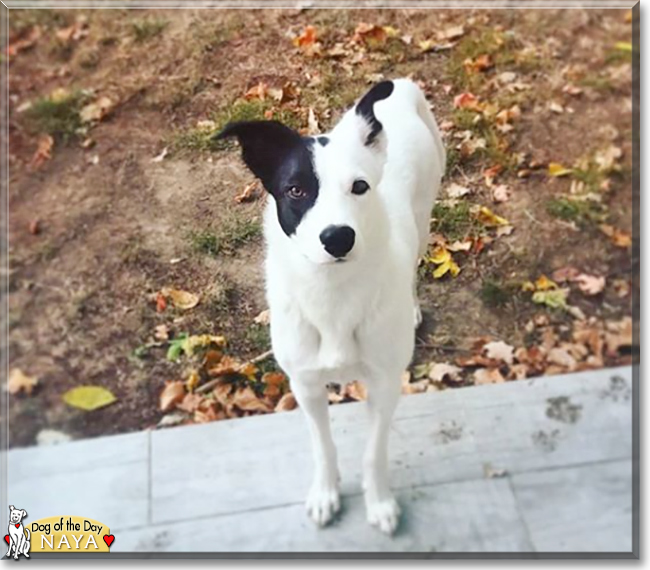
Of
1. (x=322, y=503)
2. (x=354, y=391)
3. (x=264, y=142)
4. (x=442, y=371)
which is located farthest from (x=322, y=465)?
(x=264, y=142)

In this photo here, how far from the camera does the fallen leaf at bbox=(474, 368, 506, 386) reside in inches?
57.1

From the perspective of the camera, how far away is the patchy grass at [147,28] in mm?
1349

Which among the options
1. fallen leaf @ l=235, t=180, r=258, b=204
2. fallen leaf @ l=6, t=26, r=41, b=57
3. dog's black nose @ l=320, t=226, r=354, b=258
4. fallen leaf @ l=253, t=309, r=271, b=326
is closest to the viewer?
dog's black nose @ l=320, t=226, r=354, b=258

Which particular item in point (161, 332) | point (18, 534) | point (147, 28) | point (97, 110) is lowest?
point (18, 534)

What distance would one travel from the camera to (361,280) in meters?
1.10

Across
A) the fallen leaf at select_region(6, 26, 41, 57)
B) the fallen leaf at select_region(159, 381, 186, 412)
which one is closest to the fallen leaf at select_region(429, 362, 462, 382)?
the fallen leaf at select_region(159, 381, 186, 412)

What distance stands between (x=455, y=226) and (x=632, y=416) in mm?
453

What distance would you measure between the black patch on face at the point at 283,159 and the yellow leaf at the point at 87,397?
0.60 meters

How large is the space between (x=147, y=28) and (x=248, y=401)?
68 cm

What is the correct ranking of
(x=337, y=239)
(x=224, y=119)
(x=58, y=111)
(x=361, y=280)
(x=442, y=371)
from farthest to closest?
(x=442, y=371), (x=58, y=111), (x=224, y=119), (x=361, y=280), (x=337, y=239)

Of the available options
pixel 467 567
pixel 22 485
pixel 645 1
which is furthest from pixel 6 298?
pixel 645 1

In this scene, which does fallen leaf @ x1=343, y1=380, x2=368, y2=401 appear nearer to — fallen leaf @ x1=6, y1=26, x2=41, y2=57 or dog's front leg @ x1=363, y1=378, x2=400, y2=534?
dog's front leg @ x1=363, y1=378, x2=400, y2=534

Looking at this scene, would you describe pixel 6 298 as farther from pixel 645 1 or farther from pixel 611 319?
pixel 645 1

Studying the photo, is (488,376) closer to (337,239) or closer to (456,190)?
(456,190)
